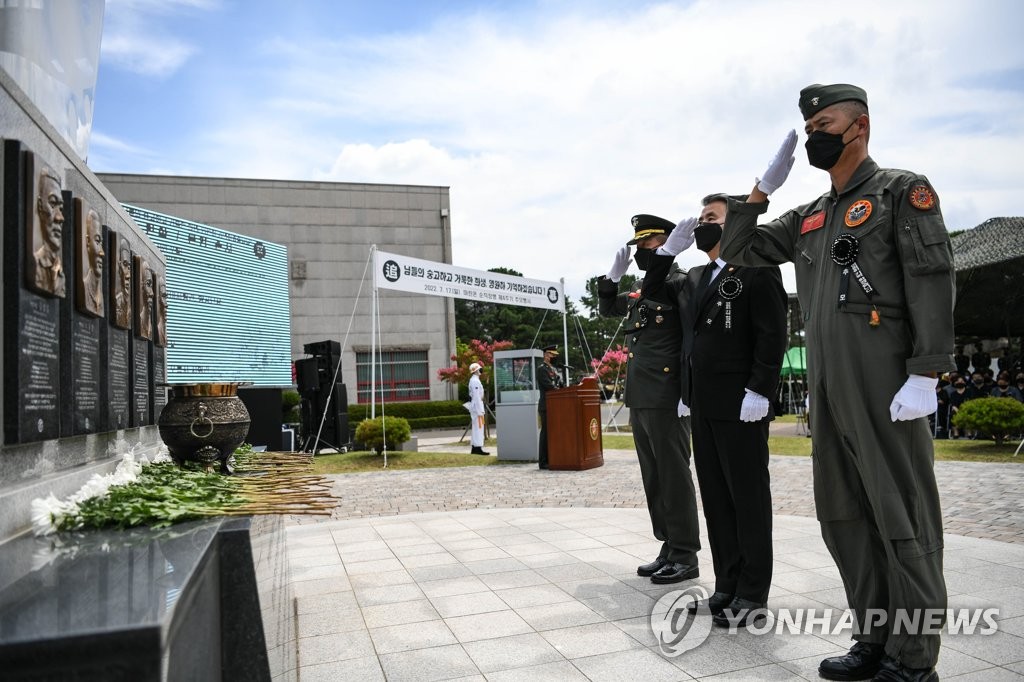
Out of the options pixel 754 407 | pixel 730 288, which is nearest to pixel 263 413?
Result: pixel 730 288

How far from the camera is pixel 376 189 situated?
95.8 feet

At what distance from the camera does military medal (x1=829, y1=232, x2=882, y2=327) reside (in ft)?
8.63

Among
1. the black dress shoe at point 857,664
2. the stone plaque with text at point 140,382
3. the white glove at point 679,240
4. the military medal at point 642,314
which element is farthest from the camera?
the military medal at point 642,314

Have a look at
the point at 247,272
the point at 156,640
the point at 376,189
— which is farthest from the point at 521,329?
the point at 156,640

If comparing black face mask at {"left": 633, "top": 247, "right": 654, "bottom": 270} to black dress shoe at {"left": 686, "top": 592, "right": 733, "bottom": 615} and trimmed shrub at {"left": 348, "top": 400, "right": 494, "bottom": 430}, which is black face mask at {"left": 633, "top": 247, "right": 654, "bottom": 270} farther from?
trimmed shrub at {"left": 348, "top": 400, "right": 494, "bottom": 430}

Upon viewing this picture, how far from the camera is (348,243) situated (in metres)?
28.8

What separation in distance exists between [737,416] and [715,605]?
3.16 ft

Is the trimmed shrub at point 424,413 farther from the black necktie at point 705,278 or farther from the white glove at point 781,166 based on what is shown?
the white glove at point 781,166

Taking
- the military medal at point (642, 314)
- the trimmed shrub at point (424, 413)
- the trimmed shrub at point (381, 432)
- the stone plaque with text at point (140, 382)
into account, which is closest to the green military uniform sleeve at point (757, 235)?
the military medal at point (642, 314)

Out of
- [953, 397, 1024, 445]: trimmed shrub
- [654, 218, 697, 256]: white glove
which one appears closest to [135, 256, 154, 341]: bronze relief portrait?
[654, 218, 697, 256]: white glove

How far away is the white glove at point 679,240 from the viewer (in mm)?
4021

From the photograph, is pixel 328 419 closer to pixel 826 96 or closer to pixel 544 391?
pixel 544 391

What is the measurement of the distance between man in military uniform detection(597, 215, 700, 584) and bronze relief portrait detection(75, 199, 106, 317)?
292cm

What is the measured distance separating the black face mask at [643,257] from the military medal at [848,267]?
1.70 meters
